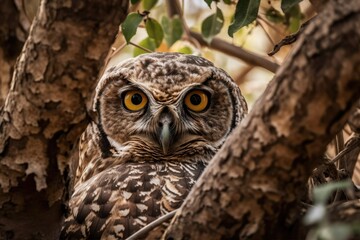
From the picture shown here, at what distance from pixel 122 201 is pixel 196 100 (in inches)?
29.4

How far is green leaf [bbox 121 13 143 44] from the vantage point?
9.36 ft

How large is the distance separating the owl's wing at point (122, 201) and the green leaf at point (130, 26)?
1.73 feet

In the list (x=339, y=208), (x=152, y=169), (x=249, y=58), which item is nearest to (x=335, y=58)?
(x=339, y=208)

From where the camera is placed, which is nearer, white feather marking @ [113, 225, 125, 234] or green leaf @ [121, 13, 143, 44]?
white feather marking @ [113, 225, 125, 234]

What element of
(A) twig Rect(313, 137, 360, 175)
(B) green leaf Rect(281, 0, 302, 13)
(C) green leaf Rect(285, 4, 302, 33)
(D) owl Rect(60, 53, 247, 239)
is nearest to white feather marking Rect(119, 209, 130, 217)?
(D) owl Rect(60, 53, 247, 239)

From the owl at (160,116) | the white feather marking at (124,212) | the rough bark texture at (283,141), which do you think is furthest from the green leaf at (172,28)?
the rough bark texture at (283,141)

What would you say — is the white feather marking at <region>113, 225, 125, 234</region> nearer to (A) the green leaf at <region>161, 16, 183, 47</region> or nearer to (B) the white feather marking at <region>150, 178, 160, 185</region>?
(B) the white feather marking at <region>150, 178, 160, 185</region>

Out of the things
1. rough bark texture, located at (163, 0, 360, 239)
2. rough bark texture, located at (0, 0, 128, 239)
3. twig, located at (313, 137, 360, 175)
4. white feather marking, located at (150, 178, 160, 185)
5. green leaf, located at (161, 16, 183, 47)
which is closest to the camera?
rough bark texture, located at (163, 0, 360, 239)

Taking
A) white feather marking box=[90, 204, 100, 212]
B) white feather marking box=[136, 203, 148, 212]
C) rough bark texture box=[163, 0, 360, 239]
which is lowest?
white feather marking box=[90, 204, 100, 212]

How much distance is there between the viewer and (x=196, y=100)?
10.9ft

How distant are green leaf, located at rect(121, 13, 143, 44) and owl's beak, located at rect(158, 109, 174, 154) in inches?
19.5

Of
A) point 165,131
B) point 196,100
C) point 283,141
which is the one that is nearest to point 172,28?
point 196,100

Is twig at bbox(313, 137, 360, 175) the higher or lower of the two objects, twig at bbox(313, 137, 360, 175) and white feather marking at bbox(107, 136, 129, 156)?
the higher

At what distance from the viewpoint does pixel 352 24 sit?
5.10 feet
